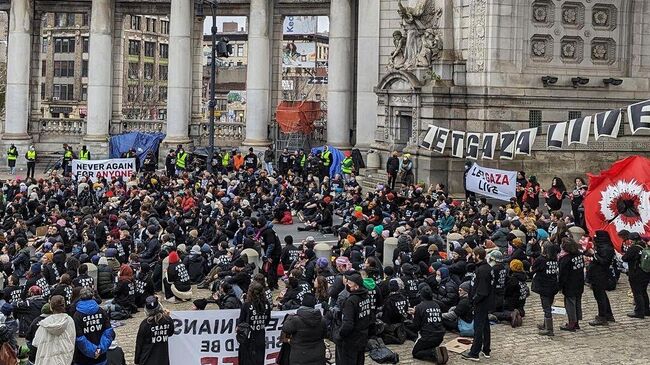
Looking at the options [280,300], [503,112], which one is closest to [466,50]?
[503,112]

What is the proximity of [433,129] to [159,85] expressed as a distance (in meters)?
82.2

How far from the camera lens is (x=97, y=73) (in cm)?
5209


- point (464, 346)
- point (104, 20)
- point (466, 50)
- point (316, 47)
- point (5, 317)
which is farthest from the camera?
point (316, 47)

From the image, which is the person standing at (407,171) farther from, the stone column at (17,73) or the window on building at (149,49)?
the window on building at (149,49)

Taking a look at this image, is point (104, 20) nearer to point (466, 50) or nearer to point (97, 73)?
point (97, 73)

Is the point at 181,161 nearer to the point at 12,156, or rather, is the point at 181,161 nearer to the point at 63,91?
the point at 12,156

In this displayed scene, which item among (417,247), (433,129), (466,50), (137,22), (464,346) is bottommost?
(464,346)

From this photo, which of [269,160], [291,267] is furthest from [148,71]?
[291,267]

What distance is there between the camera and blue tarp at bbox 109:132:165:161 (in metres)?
51.7

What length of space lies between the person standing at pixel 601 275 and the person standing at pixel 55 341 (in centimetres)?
1101

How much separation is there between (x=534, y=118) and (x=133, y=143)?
22805 millimetres

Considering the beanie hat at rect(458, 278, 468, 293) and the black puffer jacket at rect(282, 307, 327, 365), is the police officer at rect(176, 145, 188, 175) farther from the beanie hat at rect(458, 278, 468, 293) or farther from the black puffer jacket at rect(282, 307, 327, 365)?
the black puffer jacket at rect(282, 307, 327, 365)

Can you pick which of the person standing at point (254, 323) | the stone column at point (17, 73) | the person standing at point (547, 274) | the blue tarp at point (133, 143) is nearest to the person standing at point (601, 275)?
the person standing at point (547, 274)

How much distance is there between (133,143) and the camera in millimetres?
51781
